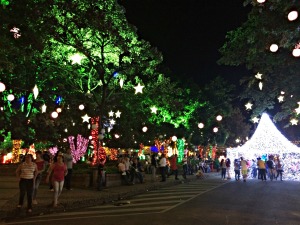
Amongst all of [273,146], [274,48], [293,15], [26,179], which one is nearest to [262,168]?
[273,146]

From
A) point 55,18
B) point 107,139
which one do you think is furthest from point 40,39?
point 107,139

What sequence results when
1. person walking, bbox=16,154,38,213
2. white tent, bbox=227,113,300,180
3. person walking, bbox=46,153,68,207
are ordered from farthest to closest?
white tent, bbox=227,113,300,180, person walking, bbox=46,153,68,207, person walking, bbox=16,154,38,213

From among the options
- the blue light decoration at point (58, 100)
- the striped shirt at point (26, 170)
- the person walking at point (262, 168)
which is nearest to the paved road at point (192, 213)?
the striped shirt at point (26, 170)

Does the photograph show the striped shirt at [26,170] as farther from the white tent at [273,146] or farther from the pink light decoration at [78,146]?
the pink light decoration at [78,146]

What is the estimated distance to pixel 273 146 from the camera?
28.5 meters

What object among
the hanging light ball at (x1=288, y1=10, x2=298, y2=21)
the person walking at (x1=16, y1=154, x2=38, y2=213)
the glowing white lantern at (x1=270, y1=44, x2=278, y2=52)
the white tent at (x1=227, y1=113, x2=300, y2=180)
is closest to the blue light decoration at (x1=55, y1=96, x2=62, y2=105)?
the white tent at (x1=227, y1=113, x2=300, y2=180)

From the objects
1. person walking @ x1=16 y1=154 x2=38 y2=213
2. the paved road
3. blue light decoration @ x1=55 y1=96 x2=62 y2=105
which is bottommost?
the paved road

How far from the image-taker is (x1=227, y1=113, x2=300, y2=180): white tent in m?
27.9

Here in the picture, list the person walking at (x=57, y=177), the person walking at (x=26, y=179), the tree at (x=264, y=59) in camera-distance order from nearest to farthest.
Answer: the person walking at (x=26, y=179)
the person walking at (x=57, y=177)
the tree at (x=264, y=59)

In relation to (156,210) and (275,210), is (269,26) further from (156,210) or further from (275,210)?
(156,210)

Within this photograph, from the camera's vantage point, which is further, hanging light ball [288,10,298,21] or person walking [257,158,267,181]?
person walking [257,158,267,181]

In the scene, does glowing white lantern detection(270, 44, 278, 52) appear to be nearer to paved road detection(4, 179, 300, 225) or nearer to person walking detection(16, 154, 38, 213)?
paved road detection(4, 179, 300, 225)

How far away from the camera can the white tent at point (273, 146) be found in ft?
91.6

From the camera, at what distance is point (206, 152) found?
55.3 metres
